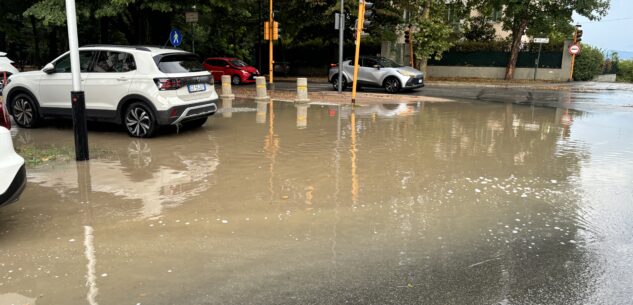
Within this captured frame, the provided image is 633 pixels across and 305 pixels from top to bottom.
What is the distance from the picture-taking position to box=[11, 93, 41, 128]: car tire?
35.4 feet

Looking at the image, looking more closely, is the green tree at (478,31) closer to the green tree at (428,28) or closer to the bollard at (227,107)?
the green tree at (428,28)

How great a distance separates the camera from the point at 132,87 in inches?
A: 376

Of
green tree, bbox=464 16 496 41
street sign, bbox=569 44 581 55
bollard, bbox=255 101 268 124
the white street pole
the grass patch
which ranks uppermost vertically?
green tree, bbox=464 16 496 41

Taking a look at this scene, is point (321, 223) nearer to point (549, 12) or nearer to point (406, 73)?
point (406, 73)

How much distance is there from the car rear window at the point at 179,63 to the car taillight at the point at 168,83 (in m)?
0.23

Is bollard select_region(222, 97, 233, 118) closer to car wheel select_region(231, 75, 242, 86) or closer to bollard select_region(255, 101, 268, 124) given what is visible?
bollard select_region(255, 101, 268, 124)

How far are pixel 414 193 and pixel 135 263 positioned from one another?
139 inches

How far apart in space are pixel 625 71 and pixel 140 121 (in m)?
38.2

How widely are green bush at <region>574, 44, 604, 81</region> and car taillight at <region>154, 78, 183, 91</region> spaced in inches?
1220

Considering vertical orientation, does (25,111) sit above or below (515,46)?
below

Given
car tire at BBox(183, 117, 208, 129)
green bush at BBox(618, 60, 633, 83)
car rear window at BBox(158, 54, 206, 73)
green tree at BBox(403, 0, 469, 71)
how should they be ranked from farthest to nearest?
green bush at BBox(618, 60, 633, 83) → green tree at BBox(403, 0, 469, 71) → car tire at BBox(183, 117, 208, 129) → car rear window at BBox(158, 54, 206, 73)

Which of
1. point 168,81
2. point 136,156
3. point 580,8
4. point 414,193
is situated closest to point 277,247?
point 414,193

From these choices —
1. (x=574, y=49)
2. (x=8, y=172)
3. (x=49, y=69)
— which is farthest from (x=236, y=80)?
(x=8, y=172)

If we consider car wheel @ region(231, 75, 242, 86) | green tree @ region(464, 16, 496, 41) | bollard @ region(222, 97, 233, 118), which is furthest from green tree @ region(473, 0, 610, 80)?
bollard @ region(222, 97, 233, 118)
